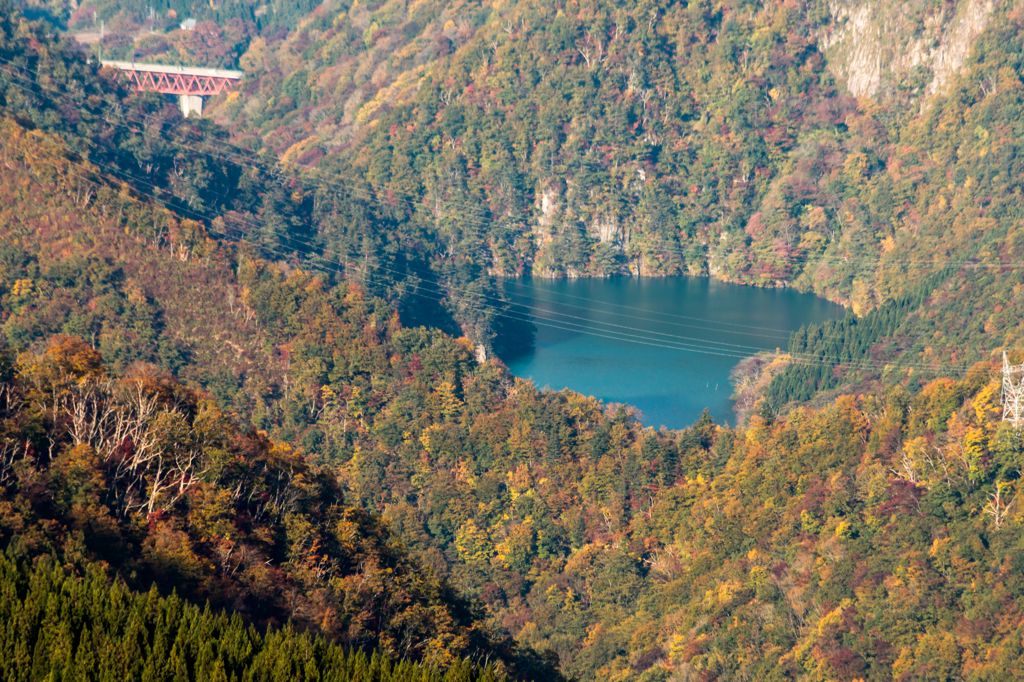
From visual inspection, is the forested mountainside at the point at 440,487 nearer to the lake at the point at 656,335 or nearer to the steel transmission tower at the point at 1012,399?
the steel transmission tower at the point at 1012,399

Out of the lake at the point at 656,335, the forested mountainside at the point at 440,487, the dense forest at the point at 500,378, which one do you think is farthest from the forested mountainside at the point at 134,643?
the lake at the point at 656,335

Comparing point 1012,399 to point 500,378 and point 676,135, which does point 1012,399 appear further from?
point 676,135

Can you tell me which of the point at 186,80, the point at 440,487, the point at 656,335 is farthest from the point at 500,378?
the point at 186,80

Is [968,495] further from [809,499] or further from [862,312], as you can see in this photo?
[862,312]

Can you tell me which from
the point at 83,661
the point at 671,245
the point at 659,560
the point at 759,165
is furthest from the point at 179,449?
the point at 759,165

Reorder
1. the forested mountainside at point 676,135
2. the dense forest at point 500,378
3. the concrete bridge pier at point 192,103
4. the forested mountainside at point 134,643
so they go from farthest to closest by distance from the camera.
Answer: the concrete bridge pier at point 192,103
the forested mountainside at point 676,135
the dense forest at point 500,378
the forested mountainside at point 134,643
